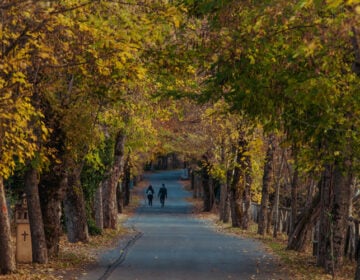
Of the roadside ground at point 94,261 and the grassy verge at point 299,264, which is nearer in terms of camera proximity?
the roadside ground at point 94,261

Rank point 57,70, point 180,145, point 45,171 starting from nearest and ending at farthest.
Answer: point 57,70, point 45,171, point 180,145

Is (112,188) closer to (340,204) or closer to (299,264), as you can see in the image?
(299,264)

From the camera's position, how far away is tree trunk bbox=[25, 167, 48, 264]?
20.8m

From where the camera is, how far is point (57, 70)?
1933 cm

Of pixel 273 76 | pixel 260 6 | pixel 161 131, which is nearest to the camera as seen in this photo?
pixel 260 6

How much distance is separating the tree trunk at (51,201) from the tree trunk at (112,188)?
1809 cm

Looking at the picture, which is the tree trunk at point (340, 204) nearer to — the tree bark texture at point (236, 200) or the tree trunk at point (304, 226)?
the tree trunk at point (304, 226)

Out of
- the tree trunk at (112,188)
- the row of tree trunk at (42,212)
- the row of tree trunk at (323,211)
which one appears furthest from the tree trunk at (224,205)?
the row of tree trunk at (42,212)

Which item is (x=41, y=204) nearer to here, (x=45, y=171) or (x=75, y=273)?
(x=45, y=171)

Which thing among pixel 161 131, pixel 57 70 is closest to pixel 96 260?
pixel 57 70

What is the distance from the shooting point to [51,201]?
22438 mm

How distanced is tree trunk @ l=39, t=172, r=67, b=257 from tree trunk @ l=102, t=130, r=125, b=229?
1809 centimetres

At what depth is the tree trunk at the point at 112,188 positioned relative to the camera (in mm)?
41594

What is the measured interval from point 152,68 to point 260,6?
193 inches
